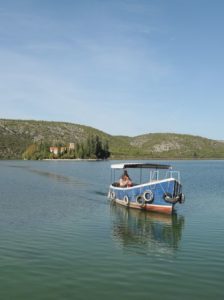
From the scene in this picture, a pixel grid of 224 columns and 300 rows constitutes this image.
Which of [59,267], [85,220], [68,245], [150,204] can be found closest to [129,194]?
[150,204]

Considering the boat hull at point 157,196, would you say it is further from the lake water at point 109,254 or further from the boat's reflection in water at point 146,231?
the lake water at point 109,254

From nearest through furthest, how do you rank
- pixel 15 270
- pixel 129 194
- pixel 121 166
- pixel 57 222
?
pixel 15 270
pixel 57 222
pixel 129 194
pixel 121 166

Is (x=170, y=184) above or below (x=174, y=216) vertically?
above

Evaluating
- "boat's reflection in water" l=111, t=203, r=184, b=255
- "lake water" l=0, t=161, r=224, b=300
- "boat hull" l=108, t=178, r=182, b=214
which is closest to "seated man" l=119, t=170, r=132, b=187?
"boat hull" l=108, t=178, r=182, b=214

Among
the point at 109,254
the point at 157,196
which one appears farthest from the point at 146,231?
the point at 157,196

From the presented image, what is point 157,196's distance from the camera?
3722 centimetres

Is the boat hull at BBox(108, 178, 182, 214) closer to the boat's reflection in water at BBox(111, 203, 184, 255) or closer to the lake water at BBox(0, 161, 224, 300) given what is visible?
the boat's reflection in water at BBox(111, 203, 184, 255)

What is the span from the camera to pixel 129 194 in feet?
133

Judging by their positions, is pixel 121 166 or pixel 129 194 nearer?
pixel 129 194

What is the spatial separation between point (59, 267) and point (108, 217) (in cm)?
1561

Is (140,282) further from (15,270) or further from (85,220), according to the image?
(85,220)

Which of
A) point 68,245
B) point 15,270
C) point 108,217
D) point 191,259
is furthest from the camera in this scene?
point 108,217

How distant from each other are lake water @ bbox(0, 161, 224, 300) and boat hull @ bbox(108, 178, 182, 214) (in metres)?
1.17

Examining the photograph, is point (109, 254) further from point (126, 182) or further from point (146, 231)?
point (126, 182)
